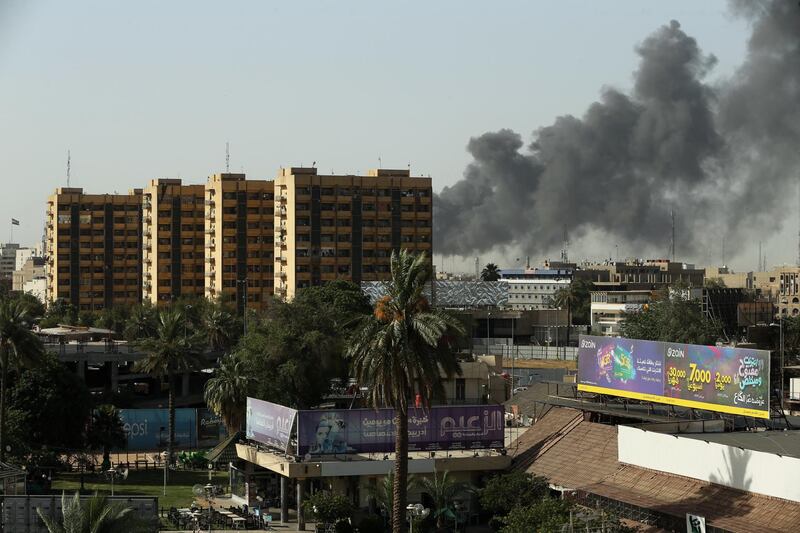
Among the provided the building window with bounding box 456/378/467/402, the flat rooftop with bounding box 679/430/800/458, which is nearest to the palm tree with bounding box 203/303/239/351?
the building window with bounding box 456/378/467/402

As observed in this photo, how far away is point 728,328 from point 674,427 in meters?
105

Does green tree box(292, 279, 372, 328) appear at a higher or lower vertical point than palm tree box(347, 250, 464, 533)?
higher

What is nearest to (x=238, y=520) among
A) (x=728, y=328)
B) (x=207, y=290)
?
(x=728, y=328)

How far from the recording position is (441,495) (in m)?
63.8

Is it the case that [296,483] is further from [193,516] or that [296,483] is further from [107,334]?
[107,334]

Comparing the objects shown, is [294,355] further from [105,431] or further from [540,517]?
[540,517]

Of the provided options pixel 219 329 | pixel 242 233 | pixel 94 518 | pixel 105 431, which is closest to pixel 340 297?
pixel 219 329

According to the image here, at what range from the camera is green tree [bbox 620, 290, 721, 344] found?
133m

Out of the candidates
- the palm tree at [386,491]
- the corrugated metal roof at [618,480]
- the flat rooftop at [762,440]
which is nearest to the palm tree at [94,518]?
the palm tree at [386,491]

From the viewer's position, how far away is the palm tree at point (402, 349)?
5491 centimetres

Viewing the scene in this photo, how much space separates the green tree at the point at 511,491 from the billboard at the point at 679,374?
857 centimetres

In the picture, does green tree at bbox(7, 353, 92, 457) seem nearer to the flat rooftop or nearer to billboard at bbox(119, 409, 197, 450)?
billboard at bbox(119, 409, 197, 450)

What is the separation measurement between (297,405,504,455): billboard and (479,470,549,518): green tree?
16.5 ft

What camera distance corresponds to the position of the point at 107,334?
5364 inches
